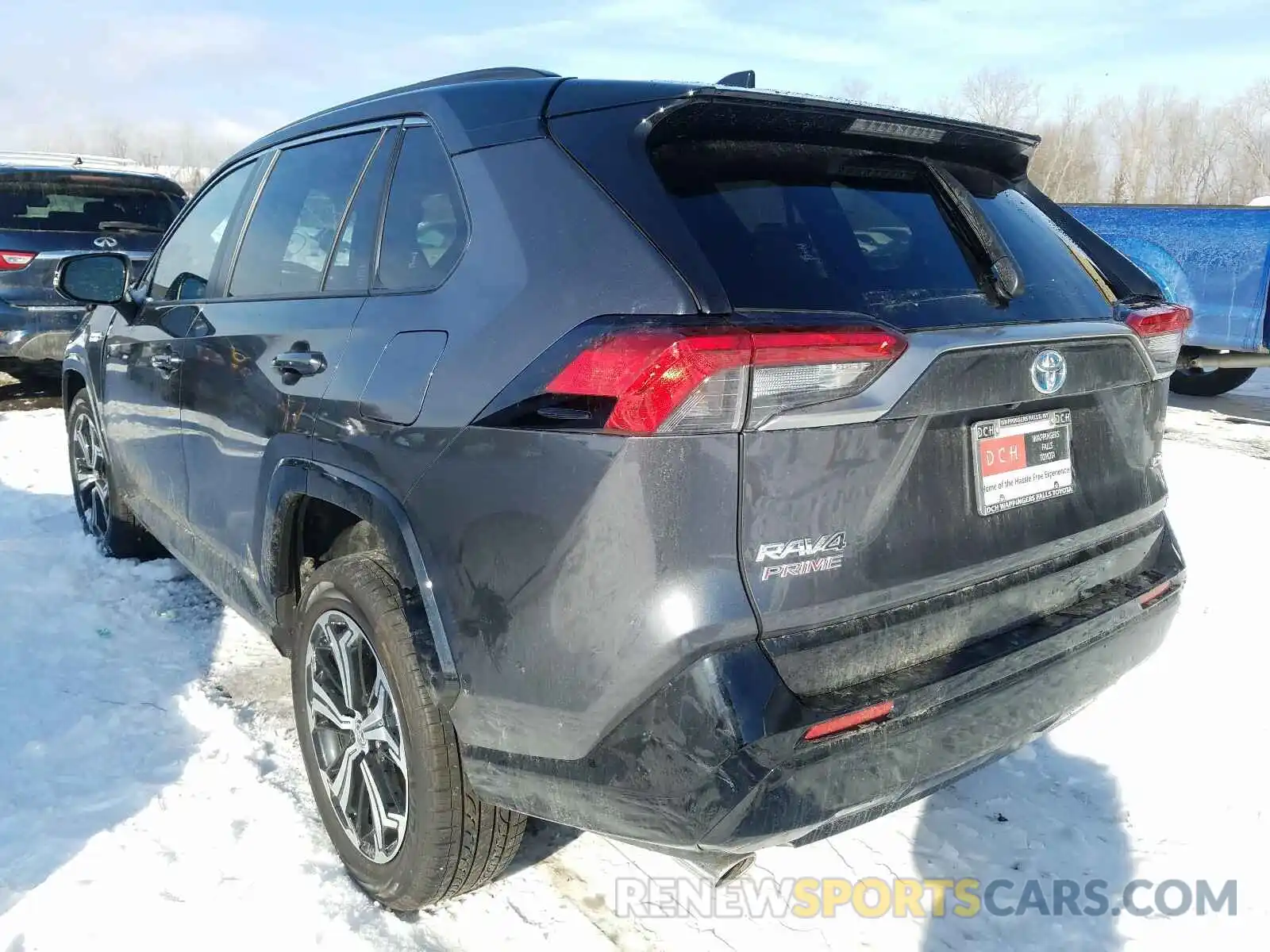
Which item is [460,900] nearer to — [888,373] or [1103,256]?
[888,373]

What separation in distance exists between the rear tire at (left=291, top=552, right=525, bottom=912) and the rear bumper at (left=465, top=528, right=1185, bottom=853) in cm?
16

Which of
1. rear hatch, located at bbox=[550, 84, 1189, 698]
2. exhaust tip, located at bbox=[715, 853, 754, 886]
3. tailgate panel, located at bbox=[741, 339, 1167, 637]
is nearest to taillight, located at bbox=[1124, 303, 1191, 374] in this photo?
rear hatch, located at bbox=[550, 84, 1189, 698]

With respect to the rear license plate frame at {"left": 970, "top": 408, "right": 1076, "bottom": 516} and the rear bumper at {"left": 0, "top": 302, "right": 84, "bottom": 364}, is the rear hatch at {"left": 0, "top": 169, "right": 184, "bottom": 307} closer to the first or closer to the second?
the rear bumper at {"left": 0, "top": 302, "right": 84, "bottom": 364}

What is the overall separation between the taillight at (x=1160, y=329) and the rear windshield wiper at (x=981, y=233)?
364 mm

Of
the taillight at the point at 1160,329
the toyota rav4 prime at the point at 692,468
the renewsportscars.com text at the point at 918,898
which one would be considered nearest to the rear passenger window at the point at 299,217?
the toyota rav4 prime at the point at 692,468

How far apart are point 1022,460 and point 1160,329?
68 centimetres

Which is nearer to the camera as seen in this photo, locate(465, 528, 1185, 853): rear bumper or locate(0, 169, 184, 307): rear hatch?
locate(465, 528, 1185, 853): rear bumper

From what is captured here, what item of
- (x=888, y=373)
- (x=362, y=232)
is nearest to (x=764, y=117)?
(x=888, y=373)

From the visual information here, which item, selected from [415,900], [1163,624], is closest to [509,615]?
[415,900]

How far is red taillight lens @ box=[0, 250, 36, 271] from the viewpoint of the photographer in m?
7.69

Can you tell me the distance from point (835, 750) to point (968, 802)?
1346 mm

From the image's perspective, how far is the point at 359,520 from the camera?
98.7 inches

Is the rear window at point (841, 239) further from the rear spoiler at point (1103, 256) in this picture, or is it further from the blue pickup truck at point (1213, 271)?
the blue pickup truck at point (1213, 271)

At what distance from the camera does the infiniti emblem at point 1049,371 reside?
2025mm
